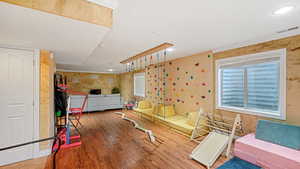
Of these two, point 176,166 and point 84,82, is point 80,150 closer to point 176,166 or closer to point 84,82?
point 176,166

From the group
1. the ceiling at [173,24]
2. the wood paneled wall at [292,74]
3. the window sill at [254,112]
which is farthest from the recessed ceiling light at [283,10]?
the window sill at [254,112]

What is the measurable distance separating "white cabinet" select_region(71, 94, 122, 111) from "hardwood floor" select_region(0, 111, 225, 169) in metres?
3.50

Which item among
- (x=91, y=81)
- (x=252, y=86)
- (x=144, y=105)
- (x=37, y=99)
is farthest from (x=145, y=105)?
(x=91, y=81)

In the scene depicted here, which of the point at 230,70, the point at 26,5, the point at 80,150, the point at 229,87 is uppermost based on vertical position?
the point at 26,5

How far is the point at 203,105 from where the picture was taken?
11.9 ft

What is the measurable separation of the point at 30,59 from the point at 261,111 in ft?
17.0

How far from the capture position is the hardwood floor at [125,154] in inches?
85.4

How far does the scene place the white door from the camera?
2.25 meters

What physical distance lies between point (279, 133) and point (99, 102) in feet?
23.8

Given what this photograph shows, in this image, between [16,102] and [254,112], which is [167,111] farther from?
[16,102]

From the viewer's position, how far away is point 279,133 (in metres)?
2.17

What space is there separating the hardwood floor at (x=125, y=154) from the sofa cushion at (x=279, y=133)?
1.00 meters

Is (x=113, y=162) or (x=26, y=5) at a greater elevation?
(x=26, y=5)

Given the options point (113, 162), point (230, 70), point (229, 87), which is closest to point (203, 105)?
point (229, 87)
